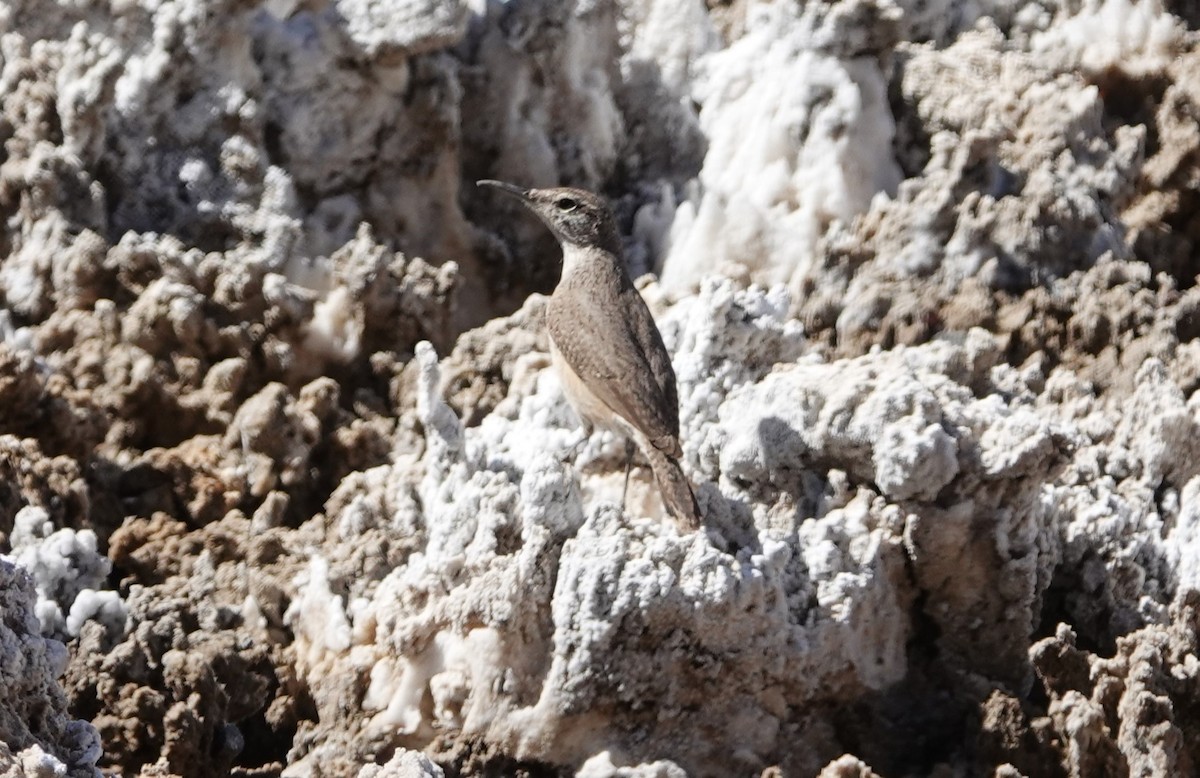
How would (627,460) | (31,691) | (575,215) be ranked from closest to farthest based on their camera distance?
(31,691), (627,460), (575,215)

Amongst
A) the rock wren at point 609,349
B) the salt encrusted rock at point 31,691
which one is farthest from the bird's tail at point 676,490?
the salt encrusted rock at point 31,691

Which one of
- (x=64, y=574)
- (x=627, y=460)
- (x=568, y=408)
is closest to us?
(x=64, y=574)

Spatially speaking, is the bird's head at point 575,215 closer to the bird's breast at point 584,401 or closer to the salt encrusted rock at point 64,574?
the bird's breast at point 584,401

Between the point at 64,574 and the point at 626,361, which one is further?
the point at 626,361

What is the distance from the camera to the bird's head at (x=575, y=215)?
5570 millimetres

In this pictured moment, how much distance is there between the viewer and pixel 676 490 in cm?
430

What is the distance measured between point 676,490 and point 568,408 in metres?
0.71

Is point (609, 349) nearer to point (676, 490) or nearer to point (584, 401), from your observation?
point (584, 401)

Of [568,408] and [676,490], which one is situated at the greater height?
[676,490]

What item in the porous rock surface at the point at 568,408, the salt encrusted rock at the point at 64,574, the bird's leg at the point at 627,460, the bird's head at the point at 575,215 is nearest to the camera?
the porous rock surface at the point at 568,408

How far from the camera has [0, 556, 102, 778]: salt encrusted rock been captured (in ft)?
10.7

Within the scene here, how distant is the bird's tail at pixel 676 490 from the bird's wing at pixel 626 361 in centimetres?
3

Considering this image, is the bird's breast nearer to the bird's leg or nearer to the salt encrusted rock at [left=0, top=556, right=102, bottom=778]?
the bird's leg

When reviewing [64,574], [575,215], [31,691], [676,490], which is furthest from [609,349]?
[31,691]
